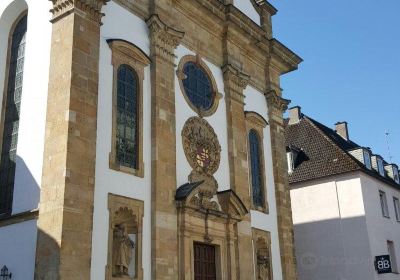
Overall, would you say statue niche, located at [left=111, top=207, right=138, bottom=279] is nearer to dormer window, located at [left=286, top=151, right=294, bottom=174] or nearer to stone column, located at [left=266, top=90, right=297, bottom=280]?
stone column, located at [left=266, top=90, right=297, bottom=280]

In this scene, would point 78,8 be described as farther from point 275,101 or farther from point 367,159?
point 367,159

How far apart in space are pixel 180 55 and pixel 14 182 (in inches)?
259

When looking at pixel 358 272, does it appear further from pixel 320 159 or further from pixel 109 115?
pixel 109 115

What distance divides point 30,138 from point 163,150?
3.56 meters

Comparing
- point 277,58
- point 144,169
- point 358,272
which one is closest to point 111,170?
point 144,169

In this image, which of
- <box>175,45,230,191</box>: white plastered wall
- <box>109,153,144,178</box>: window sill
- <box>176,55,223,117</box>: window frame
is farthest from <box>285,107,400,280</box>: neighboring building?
<box>109,153,144,178</box>: window sill

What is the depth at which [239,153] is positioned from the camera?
18.6m

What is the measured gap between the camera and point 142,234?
A: 46.0 ft

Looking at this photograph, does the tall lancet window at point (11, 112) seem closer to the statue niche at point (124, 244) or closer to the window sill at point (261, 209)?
the statue niche at point (124, 244)

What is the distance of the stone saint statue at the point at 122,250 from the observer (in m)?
13.2

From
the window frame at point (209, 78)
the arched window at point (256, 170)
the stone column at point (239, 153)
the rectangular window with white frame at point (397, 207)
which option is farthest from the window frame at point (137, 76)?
the rectangular window with white frame at point (397, 207)

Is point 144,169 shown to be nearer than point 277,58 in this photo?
Yes

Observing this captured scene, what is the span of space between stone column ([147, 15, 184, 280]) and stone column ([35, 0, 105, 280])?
2205 mm

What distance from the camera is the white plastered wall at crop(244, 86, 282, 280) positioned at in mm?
19094
